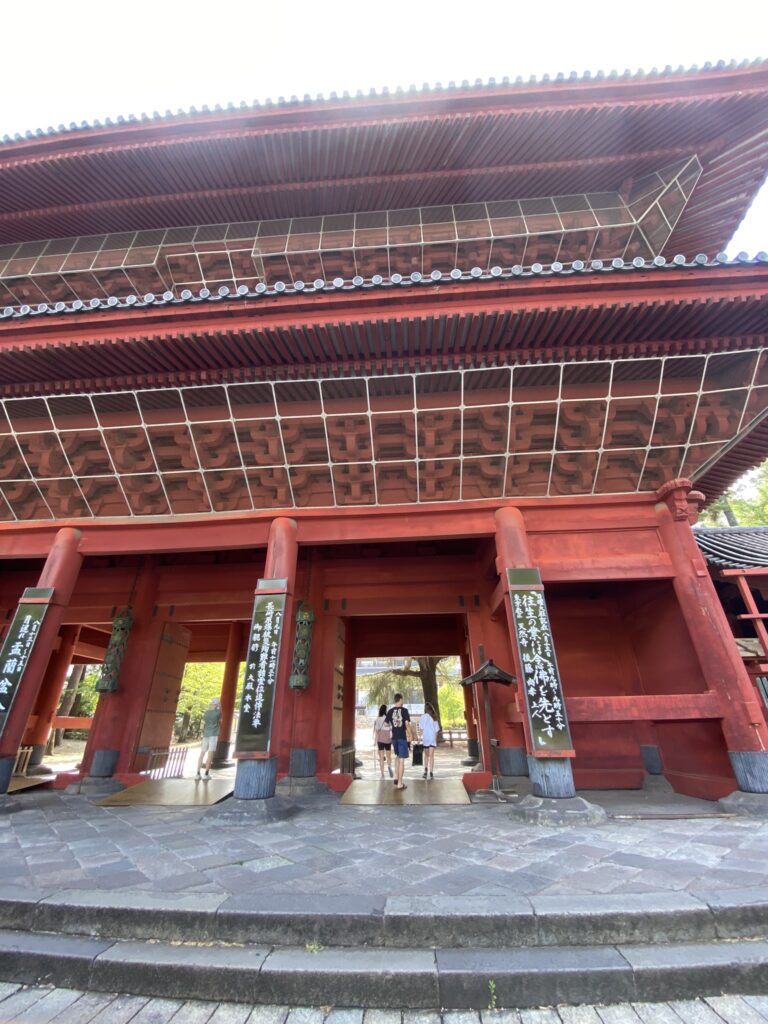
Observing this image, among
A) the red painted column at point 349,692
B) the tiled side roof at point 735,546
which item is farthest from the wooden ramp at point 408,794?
the tiled side roof at point 735,546

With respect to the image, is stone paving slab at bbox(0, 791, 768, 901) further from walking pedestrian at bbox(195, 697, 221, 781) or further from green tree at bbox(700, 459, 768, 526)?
green tree at bbox(700, 459, 768, 526)

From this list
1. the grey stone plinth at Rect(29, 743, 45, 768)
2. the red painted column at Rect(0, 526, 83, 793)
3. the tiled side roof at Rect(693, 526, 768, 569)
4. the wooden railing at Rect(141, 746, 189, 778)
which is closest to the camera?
the red painted column at Rect(0, 526, 83, 793)

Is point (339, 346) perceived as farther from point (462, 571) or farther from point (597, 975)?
point (597, 975)

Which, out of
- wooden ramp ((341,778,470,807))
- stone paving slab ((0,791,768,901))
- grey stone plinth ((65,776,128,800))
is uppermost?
grey stone plinth ((65,776,128,800))

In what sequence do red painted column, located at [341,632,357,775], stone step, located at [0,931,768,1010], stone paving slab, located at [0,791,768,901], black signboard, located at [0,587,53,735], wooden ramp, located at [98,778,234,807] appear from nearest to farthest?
stone step, located at [0,931,768,1010], stone paving slab, located at [0,791,768,901], black signboard, located at [0,587,53,735], wooden ramp, located at [98,778,234,807], red painted column, located at [341,632,357,775]

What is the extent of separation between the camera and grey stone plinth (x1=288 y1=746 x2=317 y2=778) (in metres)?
8.11

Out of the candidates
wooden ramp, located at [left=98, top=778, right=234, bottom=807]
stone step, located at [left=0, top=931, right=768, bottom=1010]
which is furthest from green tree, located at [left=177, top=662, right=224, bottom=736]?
stone step, located at [left=0, top=931, right=768, bottom=1010]

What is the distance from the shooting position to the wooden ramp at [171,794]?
739 cm

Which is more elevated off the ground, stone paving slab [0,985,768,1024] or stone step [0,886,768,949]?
stone step [0,886,768,949]

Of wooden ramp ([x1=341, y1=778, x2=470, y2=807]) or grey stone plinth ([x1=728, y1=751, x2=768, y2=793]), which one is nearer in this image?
grey stone plinth ([x1=728, y1=751, x2=768, y2=793])

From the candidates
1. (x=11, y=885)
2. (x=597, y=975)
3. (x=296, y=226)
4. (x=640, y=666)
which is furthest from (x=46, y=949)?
(x=296, y=226)

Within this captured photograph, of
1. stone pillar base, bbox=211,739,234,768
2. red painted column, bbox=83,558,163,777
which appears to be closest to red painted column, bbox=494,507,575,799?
red painted column, bbox=83,558,163,777

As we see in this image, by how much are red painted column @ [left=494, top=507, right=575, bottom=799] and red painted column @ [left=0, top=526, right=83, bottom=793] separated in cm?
752

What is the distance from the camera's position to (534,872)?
366 cm
